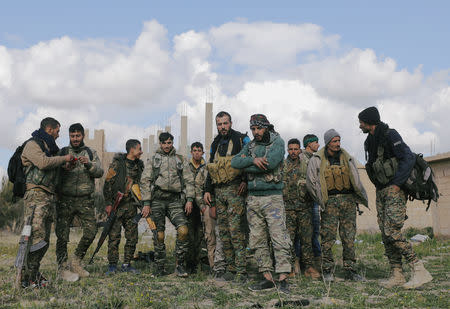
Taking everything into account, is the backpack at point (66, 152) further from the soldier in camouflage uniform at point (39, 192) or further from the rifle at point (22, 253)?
the rifle at point (22, 253)

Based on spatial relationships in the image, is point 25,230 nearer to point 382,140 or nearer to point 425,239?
point 382,140

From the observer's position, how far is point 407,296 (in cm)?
439

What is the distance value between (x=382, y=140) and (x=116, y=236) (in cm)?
430

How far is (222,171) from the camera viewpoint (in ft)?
17.8

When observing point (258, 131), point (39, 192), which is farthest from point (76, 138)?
point (258, 131)

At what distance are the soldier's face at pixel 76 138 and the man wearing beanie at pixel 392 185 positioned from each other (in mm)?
4182

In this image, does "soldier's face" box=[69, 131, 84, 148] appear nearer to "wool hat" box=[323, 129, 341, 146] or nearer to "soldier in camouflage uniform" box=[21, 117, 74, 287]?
"soldier in camouflage uniform" box=[21, 117, 74, 287]

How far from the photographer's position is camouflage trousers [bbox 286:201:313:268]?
19.2 feet

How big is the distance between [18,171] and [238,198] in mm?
2982

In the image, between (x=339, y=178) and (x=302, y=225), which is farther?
(x=302, y=225)

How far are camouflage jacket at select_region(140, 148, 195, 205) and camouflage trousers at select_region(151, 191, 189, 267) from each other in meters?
0.12

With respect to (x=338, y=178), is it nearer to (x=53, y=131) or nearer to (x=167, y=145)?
(x=167, y=145)

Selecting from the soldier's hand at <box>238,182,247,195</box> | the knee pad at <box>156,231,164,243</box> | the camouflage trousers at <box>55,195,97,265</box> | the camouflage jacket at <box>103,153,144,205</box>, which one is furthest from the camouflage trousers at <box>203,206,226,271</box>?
the camouflage trousers at <box>55,195,97,265</box>

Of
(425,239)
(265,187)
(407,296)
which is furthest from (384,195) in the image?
(425,239)
